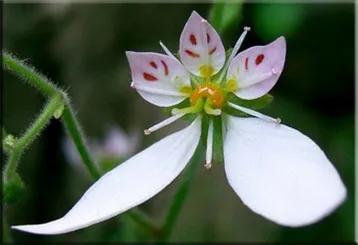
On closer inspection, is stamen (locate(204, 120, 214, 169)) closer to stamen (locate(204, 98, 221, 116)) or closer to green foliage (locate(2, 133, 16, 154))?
stamen (locate(204, 98, 221, 116))

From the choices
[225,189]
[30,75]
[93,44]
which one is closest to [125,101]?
[93,44]

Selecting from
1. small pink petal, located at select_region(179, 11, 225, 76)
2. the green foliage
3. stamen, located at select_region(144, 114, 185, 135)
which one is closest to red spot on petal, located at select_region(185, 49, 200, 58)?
small pink petal, located at select_region(179, 11, 225, 76)

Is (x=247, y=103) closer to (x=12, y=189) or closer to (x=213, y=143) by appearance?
(x=213, y=143)

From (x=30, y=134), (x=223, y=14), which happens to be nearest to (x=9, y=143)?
(x=30, y=134)

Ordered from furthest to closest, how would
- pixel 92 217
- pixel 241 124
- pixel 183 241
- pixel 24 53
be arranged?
pixel 24 53
pixel 183 241
pixel 241 124
pixel 92 217

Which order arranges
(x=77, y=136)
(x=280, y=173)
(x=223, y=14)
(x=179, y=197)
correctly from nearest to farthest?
(x=280, y=173) < (x=77, y=136) < (x=179, y=197) < (x=223, y=14)

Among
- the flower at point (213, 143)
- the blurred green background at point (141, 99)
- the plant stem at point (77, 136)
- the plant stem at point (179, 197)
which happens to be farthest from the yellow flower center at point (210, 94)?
the blurred green background at point (141, 99)

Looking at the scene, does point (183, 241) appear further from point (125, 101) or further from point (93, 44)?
point (93, 44)
